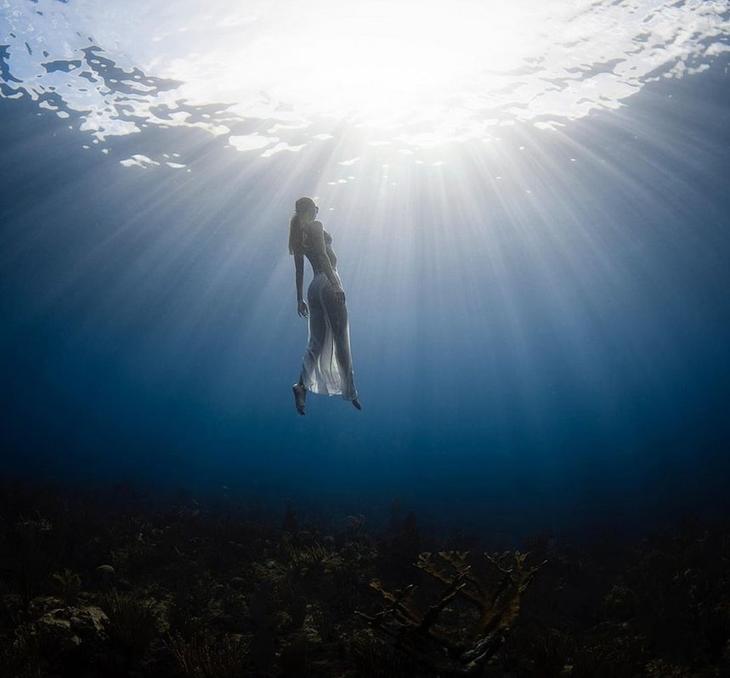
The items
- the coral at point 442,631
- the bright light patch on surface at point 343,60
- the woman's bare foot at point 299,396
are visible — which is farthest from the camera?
the bright light patch on surface at point 343,60

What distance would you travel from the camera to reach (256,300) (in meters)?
39.8

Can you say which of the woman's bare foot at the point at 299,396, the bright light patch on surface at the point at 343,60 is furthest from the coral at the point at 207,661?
the bright light patch on surface at the point at 343,60

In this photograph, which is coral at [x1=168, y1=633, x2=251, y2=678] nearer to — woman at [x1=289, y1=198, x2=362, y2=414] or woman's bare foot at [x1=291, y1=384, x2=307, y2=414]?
woman's bare foot at [x1=291, y1=384, x2=307, y2=414]

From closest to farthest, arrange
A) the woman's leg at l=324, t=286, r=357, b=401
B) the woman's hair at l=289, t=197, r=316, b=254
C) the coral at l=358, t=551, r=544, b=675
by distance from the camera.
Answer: the coral at l=358, t=551, r=544, b=675 < the woman's leg at l=324, t=286, r=357, b=401 < the woman's hair at l=289, t=197, r=316, b=254

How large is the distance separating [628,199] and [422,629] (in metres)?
23.7

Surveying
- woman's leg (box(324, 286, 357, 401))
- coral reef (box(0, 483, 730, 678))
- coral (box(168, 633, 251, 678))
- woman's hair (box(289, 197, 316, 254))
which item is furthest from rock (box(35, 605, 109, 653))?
woman's hair (box(289, 197, 316, 254))

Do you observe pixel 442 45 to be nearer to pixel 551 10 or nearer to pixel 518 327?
pixel 551 10

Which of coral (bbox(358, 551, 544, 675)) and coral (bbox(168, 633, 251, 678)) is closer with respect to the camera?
coral (bbox(358, 551, 544, 675))

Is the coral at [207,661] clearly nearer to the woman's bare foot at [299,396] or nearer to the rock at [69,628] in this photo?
the rock at [69,628]

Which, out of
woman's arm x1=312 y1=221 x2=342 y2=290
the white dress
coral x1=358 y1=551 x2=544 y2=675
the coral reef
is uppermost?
woman's arm x1=312 y1=221 x2=342 y2=290

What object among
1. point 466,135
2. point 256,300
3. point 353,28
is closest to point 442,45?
point 353,28

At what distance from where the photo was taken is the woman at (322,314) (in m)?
4.83

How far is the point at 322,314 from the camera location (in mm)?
4922

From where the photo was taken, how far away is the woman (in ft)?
15.8
